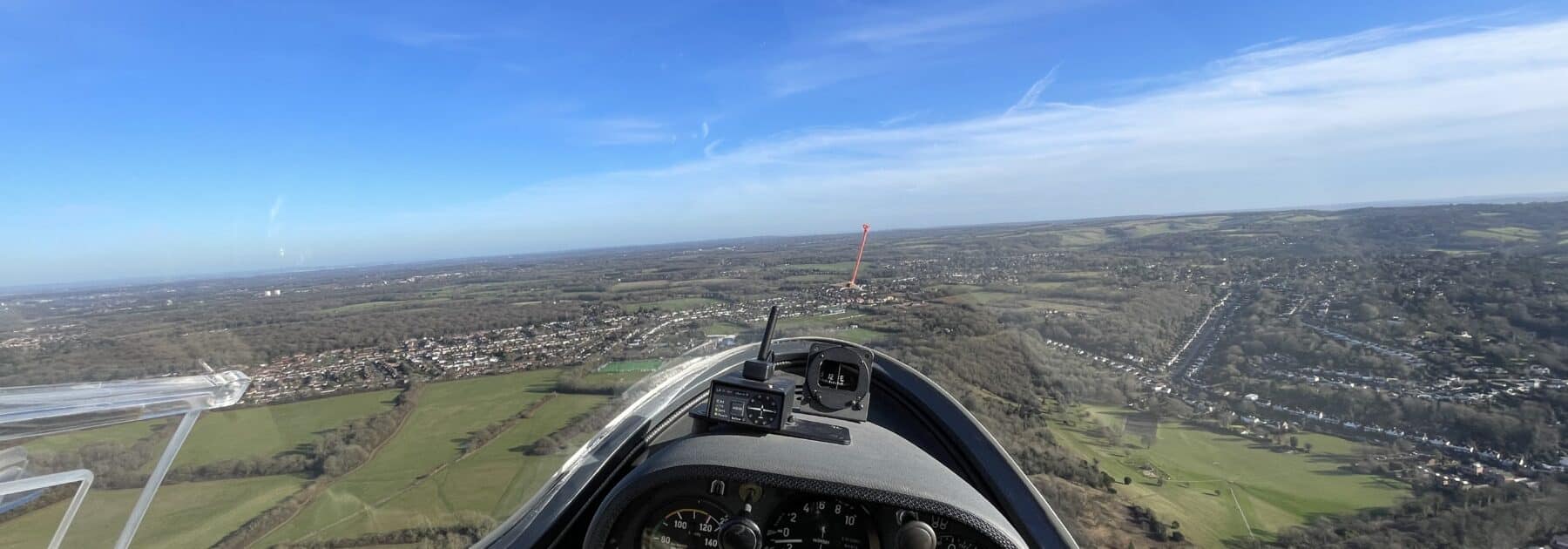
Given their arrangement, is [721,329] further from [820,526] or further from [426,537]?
[820,526]

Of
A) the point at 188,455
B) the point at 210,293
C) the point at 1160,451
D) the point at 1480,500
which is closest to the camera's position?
the point at 188,455

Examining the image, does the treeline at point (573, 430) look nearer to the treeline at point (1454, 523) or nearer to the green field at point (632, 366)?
the green field at point (632, 366)

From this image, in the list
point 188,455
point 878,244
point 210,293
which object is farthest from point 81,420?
point 210,293

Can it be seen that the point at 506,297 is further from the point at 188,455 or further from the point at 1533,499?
the point at 1533,499

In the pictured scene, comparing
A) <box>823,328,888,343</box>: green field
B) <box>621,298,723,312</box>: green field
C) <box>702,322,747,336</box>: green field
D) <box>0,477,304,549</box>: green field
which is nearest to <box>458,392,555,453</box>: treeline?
<box>0,477,304,549</box>: green field

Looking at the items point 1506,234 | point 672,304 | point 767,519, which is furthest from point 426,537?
point 1506,234
